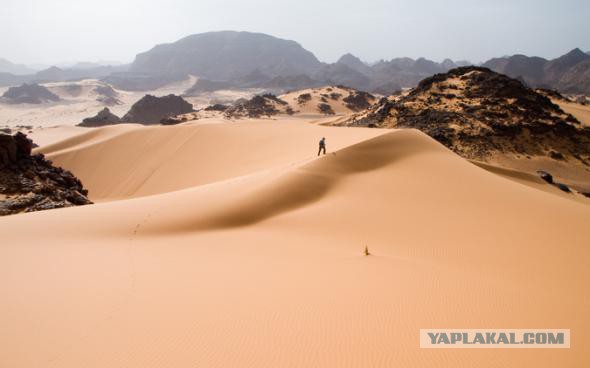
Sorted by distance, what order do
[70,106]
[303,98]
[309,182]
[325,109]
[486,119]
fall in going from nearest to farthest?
[309,182], [486,119], [325,109], [303,98], [70,106]

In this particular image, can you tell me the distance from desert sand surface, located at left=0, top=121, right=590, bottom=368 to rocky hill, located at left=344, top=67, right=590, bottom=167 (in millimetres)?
15284

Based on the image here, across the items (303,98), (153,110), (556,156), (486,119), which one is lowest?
(556,156)

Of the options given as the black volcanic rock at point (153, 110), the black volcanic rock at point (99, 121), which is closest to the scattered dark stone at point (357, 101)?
the black volcanic rock at point (153, 110)

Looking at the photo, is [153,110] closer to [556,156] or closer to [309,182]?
[556,156]

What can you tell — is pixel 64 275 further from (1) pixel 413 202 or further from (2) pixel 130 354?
(1) pixel 413 202

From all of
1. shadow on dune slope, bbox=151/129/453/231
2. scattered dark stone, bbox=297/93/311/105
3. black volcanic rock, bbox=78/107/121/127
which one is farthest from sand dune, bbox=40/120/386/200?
scattered dark stone, bbox=297/93/311/105

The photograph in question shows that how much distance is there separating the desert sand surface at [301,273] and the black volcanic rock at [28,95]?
317 ft

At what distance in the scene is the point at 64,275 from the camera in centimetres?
502

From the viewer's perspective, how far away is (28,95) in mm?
86875

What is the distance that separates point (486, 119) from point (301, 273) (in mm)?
26050

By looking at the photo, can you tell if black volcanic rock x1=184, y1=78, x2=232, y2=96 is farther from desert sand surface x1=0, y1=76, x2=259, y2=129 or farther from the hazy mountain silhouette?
the hazy mountain silhouette

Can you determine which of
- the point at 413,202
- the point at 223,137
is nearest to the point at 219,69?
the point at 223,137

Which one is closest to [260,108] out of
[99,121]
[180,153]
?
[99,121]

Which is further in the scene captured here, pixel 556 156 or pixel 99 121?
pixel 99 121
